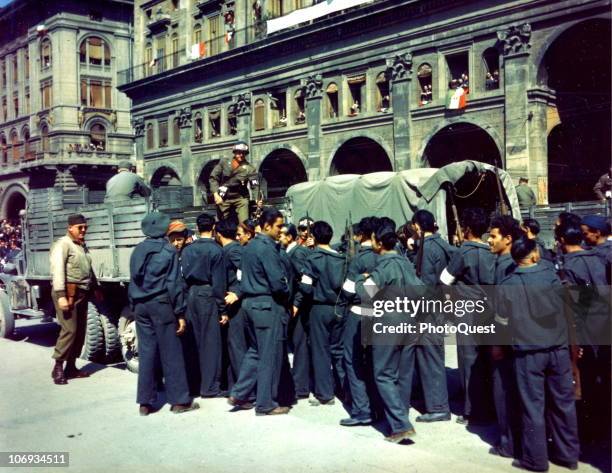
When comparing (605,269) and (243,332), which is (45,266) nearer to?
(243,332)

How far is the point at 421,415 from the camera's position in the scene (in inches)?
272

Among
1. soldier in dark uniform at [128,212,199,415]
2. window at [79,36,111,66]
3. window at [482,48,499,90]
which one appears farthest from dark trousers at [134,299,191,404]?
window at [79,36,111,66]

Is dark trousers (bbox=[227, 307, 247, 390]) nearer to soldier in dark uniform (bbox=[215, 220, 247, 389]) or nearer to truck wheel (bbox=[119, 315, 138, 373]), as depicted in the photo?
soldier in dark uniform (bbox=[215, 220, 247, 389])

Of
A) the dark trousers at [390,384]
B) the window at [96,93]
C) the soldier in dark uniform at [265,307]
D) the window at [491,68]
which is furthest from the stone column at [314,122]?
the window at [96,93]

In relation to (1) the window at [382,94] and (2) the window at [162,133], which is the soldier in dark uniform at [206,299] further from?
(2) the window at [162,133]

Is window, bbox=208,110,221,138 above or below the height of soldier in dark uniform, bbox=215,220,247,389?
above

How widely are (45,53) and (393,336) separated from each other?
167 feet

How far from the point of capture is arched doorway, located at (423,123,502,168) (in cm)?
2453

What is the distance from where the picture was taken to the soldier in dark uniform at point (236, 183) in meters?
10.9

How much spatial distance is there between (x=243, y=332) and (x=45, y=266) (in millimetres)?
4989

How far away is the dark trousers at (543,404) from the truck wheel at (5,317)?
9930 mm

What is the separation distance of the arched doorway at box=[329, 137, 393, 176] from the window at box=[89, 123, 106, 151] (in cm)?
2685

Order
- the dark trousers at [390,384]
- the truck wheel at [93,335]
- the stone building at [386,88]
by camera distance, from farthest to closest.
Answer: the stone building at [386,88] < the truck wheel at [93,335] < the dark trousers at [390,384]

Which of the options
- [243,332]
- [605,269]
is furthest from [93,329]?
[605,269]
